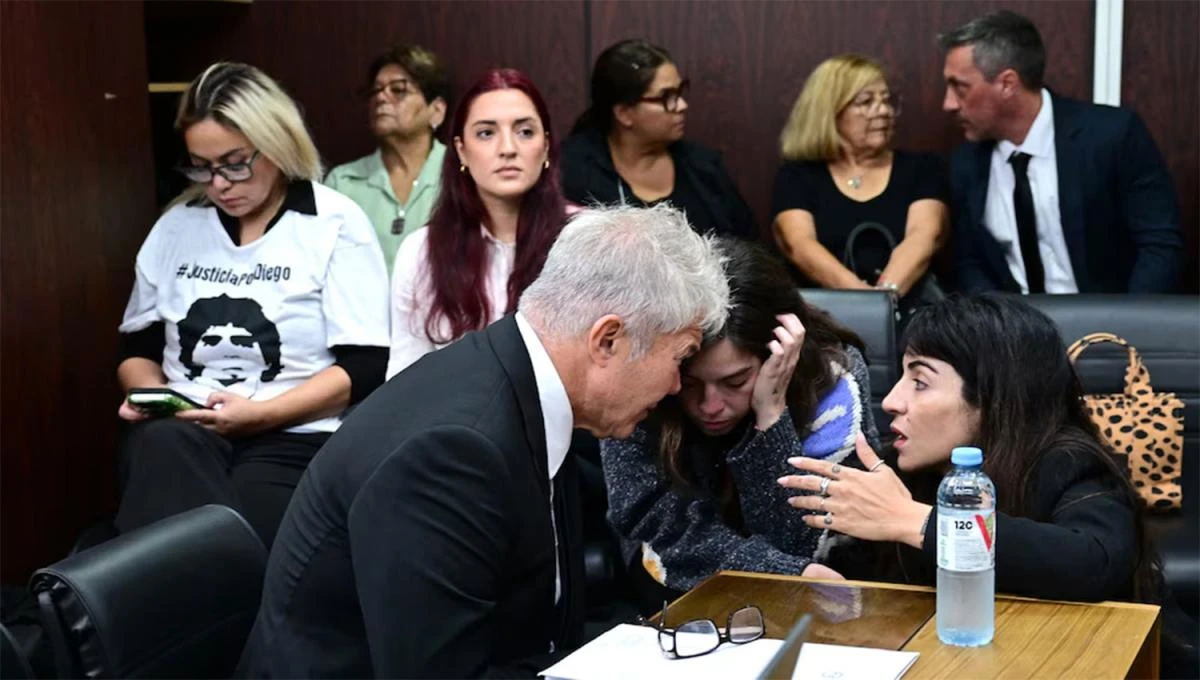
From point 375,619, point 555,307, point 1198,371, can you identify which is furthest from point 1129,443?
point 375,619

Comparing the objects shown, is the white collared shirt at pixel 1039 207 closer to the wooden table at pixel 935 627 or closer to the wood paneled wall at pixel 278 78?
the wood paneled wall at pixel 278 78

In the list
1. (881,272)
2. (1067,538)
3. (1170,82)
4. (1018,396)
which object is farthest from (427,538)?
(1170,82)

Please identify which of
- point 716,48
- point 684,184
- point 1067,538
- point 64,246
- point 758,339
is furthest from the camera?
point 716,48

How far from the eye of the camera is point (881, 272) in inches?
155

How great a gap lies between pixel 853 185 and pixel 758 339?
181 cm

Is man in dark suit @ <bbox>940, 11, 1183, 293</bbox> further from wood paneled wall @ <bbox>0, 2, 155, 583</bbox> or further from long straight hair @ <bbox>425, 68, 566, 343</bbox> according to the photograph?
wood paneled wall @ <bbox>0, 2, 155, 583</bbox>

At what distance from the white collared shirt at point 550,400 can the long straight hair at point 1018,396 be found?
70 cm

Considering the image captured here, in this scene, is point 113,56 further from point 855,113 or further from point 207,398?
point 855,113

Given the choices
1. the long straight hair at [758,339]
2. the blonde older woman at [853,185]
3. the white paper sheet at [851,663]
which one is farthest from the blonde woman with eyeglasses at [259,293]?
the white paper sheet at [851,663]

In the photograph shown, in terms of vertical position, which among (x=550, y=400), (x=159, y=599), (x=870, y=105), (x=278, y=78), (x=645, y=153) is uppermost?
(x=278, y=78)

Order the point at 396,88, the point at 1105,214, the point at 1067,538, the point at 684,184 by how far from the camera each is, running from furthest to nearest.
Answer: the point at 396,88 → the point at 684,184 → the point at 1105,214 → the point at 1067,538

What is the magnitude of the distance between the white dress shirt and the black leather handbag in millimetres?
1130

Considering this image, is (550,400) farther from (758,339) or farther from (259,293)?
(259,293)

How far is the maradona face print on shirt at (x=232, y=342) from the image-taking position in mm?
3188
